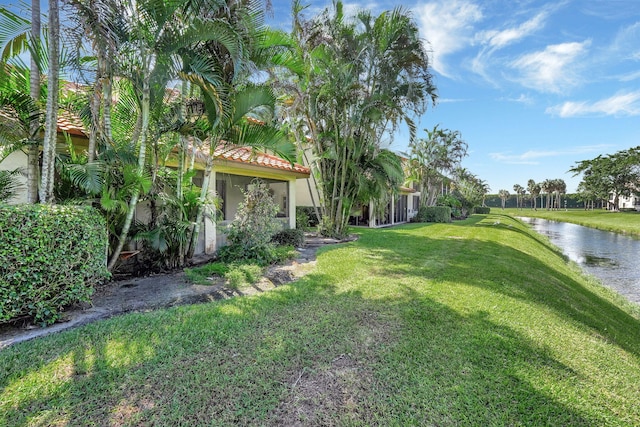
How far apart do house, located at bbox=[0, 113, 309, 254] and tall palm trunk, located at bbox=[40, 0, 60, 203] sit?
1525 millimetres

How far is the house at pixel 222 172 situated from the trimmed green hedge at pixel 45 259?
9.36 ft

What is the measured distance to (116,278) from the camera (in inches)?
236

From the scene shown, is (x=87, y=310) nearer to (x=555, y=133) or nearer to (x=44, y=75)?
(x=44, y=75)

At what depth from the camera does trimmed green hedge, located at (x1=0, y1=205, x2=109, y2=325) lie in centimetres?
339

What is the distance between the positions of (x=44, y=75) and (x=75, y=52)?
838mm

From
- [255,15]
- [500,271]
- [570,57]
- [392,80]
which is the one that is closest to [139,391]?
[255,15]

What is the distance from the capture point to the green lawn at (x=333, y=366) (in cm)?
243

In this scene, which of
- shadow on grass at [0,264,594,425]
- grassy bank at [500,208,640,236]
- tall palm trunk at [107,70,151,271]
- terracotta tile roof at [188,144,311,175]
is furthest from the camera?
grassy bank at [500,208,640,236]

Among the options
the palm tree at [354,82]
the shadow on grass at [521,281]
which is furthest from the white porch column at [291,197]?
the shadow on grass at [521,281]

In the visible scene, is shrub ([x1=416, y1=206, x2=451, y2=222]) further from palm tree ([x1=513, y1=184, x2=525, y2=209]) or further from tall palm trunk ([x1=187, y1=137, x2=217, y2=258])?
palm tree ([x1=513, y1=184, x2=525, y2=209])

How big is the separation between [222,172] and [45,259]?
6.20m

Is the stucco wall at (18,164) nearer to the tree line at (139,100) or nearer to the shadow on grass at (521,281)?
the tree line at (139,100)

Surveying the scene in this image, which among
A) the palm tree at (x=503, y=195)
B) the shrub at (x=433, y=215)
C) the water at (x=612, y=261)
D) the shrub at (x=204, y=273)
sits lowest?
the water at (x=612, y=261)

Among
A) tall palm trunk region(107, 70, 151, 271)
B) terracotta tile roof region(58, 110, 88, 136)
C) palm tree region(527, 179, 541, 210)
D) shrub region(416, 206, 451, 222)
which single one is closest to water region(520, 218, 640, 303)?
shrub region(416, 206, 451, 222)
